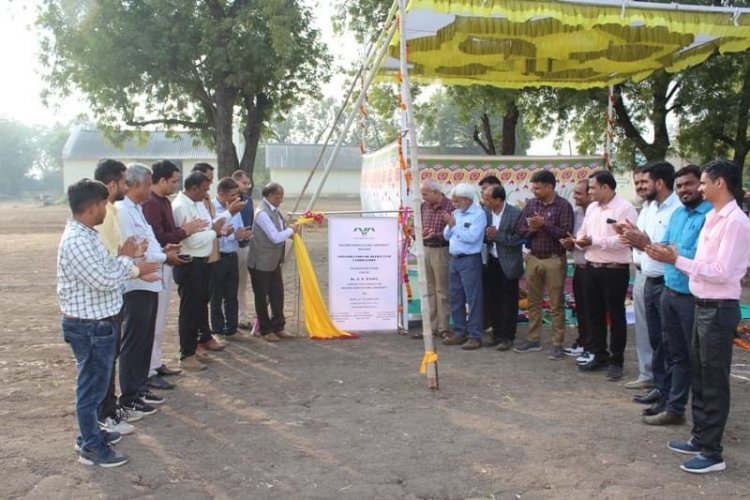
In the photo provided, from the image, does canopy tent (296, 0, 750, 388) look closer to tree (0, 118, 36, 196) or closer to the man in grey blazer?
the man in grey blazer

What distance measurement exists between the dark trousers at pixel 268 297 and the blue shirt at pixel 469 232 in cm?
212

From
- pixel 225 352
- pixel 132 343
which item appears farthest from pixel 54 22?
pixel 132 343

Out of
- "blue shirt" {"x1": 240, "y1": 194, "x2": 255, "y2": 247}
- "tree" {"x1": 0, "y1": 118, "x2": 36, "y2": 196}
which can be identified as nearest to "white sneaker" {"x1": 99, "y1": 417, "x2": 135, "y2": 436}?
"blue shirt" {"x1": 240, "y1": 194, "x2": 255, "y2": 247}

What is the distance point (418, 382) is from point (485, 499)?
2278 millimetres

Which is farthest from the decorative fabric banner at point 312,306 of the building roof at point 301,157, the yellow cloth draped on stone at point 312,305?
the building roof at point 301,157

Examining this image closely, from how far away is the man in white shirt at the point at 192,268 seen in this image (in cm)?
599

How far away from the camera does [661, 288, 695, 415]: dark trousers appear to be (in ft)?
13.9

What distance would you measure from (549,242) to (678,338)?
2382 millimetres

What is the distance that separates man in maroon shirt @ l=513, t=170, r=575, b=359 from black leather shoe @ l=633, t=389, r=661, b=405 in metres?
1.45

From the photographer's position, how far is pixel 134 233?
16.2ft

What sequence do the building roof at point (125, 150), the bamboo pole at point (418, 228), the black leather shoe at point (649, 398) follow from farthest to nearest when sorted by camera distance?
1. the building roof at point (125, 150)
2. the bamboo pole at point (418, 228)
3. the black leather shoe at point (649, 398)

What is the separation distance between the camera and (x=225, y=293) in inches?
295

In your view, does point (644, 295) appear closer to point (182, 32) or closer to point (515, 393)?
point (515, 393)

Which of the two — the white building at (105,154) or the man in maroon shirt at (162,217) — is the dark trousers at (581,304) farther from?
the white building at (105,154)
